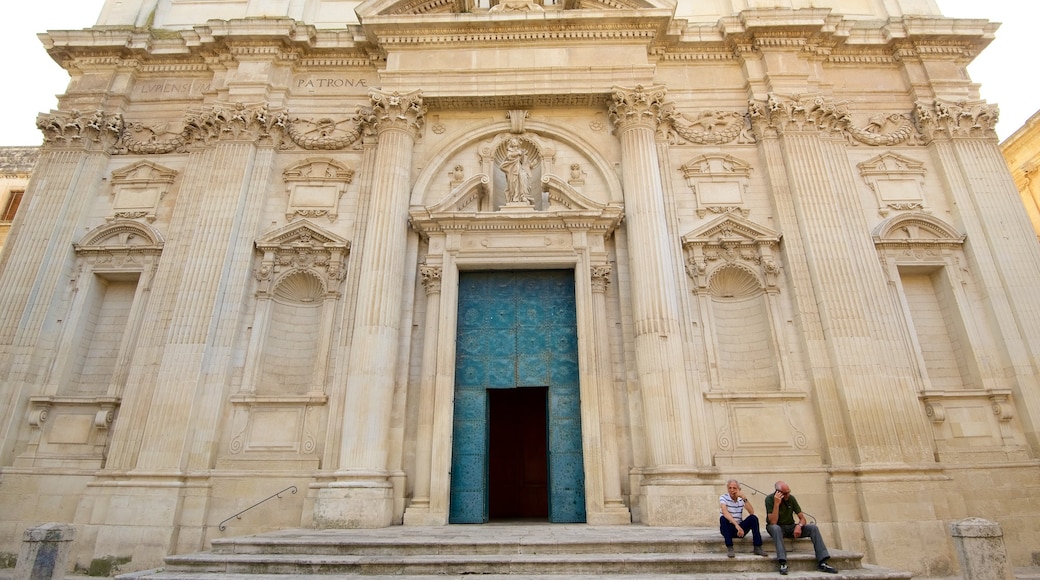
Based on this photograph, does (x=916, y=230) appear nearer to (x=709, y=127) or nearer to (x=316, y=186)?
(x=709, y=127)

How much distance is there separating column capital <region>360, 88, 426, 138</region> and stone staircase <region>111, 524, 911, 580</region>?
355 inches

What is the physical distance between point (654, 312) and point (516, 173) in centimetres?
461

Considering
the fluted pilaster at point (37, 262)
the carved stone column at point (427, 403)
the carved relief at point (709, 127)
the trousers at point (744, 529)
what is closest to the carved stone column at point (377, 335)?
the carved stone column at point (427, 403)

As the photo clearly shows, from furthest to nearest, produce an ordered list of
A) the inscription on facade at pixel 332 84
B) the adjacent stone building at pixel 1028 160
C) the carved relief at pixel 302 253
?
the adjacent stone building at pixel 1028 160
the inscription on facade at pixel 332 84
the carved relief at pixel 302 253

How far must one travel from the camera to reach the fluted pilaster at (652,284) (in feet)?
34.4

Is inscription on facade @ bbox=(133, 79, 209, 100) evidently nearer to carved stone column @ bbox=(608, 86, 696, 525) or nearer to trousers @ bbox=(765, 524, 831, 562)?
carved stone column @ bbox=(608, 86, 696, 525)

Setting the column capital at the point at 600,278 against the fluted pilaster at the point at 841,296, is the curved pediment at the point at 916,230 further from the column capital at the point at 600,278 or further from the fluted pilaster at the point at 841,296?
the column capital at the point at 600,278

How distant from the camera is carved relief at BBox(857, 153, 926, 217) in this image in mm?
13023

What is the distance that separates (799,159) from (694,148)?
2.34m

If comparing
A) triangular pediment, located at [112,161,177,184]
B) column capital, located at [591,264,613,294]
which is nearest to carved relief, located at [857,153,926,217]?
column capital, located at [591,264,613,294]

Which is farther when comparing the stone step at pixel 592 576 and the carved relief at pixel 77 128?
the carved relief at pixel 77 128

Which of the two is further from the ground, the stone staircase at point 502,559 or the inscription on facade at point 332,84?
the inscription on facade at point 332,84

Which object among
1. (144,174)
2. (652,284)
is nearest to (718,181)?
(652,284)

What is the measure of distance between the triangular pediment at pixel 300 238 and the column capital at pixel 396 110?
2.78 metres
